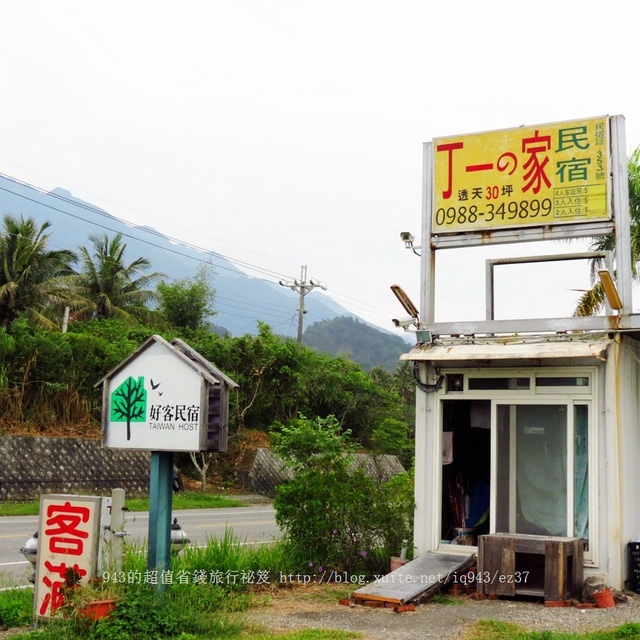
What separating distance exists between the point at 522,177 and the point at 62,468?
17.5 m

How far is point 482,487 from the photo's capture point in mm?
11234

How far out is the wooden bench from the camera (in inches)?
354

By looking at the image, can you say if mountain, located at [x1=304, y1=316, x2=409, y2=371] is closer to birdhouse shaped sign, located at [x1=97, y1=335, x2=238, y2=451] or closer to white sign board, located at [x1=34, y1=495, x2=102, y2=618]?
birdhouse shaped sign, located at [x1=97, y1=335, x2=238, y2=451]

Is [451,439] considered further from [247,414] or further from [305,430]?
[247,414]

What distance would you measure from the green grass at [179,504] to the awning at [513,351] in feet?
40.2

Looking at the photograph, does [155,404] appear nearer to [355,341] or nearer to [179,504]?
[179,504]

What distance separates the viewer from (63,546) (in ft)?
24.9

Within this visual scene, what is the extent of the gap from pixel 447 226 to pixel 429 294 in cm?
95

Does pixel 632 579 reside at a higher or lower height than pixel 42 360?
lower

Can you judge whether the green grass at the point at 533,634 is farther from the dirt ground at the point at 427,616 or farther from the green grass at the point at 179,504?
the green grass at the point at 179,504

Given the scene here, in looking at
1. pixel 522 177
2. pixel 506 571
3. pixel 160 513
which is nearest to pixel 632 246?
pixel 522 177

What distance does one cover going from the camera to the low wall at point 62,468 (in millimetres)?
22812

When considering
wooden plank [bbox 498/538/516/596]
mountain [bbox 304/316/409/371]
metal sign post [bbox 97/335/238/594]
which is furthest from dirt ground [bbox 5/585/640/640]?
mountain [bbox 304/316/409/371]

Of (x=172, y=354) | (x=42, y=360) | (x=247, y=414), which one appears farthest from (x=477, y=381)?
(x=247, y=414)
